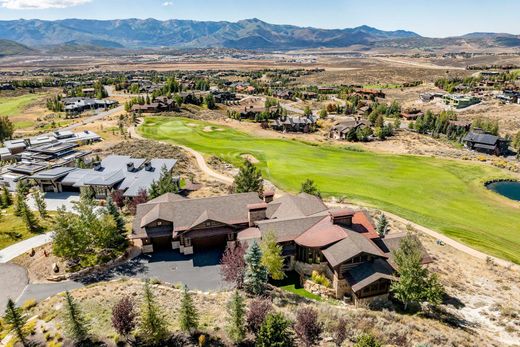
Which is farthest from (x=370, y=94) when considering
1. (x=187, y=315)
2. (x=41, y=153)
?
(x=187, y=315)

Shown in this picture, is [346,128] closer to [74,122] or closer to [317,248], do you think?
[317,248]

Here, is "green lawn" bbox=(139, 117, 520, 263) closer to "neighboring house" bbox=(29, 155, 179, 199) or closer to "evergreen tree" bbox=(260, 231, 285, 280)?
"neighboring house" bbox=(29, 155, 179, 199)

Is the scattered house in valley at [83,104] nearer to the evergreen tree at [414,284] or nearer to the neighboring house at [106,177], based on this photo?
the neighboring house at [106,177]

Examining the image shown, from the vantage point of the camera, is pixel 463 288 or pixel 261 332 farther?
pixel 463 288

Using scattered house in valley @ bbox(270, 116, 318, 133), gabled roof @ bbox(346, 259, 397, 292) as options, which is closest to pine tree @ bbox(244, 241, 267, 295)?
gabled roof @ bbox(346, 259, 397, 292)

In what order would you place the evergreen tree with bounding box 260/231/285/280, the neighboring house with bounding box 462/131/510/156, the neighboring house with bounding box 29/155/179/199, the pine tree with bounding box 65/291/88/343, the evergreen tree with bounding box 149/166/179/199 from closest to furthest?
the pine tree with bounding box 65/291/88/343 < the evergreen tree with bounding box 260/231/285/280 < the evergreen tree with bounding box 149/166/179/199 < the neighboring house with bounding box 29/155/179/199 < the neighboring house with bounding box 462/131/510/156

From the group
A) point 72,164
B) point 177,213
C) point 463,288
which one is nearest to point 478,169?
point 463,288

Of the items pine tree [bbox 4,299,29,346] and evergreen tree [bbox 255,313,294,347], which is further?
pine tree [bbox 4,299,29,346]
